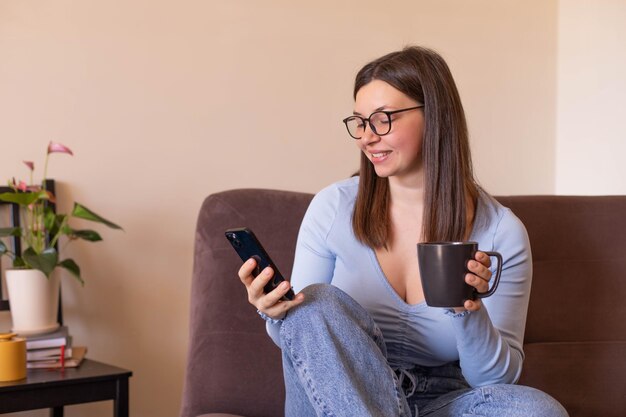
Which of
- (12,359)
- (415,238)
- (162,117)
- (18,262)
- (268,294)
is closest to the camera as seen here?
(268,294)

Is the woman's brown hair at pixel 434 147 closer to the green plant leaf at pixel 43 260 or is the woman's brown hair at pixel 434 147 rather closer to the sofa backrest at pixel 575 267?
the sofa backrest at pixel 575 267

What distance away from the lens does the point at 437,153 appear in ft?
5.29

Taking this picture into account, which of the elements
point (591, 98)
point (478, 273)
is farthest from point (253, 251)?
point (591, 98)

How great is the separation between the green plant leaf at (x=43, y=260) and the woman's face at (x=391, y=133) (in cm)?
85

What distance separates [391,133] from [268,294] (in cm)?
43

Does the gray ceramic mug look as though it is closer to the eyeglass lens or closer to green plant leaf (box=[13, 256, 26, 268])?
the eyeglass lens

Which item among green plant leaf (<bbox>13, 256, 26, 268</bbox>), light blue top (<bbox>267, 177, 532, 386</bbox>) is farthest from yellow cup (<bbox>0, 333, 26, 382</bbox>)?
light blue top (<bbox>267, 177, 532, 386</bbox>)

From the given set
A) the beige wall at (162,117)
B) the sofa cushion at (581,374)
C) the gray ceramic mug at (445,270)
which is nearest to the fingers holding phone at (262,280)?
the gray ceramic mug at (445,270)

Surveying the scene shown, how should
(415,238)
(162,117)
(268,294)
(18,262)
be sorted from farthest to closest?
(162,117) < (18,262) < (415,238) < (268,294)

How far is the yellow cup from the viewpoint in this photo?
1.80 meters

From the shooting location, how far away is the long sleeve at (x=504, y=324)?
1.44 m

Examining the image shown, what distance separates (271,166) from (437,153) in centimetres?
102

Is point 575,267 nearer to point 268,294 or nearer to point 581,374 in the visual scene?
point 581,374

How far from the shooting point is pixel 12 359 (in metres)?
1.81
